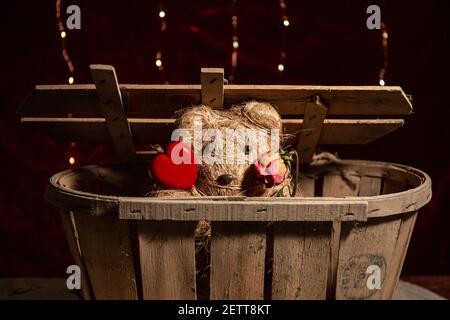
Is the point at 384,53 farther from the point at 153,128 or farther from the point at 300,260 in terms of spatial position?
the point at 300,260

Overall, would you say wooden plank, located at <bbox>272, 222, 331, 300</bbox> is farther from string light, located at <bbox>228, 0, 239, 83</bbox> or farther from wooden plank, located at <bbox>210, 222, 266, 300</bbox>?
string light, located at <bbox>228, 0, 239, 83</bbox>

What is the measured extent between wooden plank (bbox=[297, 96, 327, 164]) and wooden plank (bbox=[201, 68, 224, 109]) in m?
0.32

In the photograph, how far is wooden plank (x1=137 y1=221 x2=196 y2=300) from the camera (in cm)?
140

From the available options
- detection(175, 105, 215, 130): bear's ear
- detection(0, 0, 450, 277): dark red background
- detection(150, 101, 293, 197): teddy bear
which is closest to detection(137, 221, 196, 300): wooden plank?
detection(150, 101, 293, 197): teddy bear

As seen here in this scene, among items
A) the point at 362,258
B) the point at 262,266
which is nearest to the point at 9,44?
the point at 262,266

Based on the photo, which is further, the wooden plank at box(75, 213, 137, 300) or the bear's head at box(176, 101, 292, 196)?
the bear's head at box(176, 101, 292, 196)

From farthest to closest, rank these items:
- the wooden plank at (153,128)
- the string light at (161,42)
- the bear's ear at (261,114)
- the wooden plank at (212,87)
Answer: the string light at (161,42)
the wooden plank at (153,128)
the bear's ear at (261,114)
the wooden plank at (212,87)

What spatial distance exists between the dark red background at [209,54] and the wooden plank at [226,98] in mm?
563

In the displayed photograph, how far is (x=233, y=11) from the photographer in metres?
2.20

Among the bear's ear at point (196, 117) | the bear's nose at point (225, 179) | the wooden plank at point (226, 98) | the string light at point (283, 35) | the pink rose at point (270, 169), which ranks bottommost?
the bear's nose at point (225, 179)

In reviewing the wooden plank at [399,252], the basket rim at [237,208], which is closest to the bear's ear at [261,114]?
the basket rim at [237,208]

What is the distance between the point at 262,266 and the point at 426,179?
26.7 inches

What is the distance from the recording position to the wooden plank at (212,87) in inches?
60.4

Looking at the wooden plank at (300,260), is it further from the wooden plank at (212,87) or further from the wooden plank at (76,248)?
the wooden plank at (76,248)
